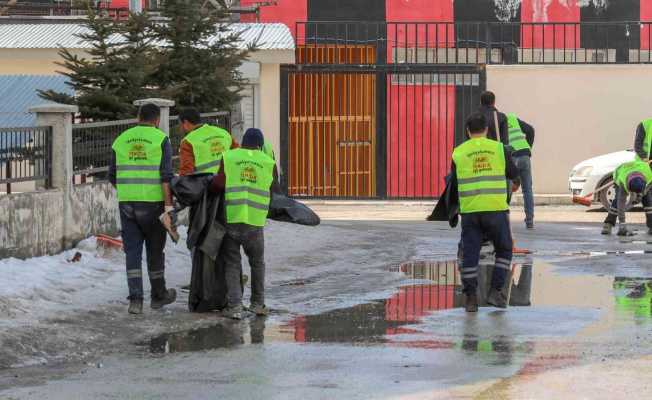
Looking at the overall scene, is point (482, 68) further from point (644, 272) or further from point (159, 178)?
point (159, 178)

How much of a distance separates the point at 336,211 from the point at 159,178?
14.6 meters

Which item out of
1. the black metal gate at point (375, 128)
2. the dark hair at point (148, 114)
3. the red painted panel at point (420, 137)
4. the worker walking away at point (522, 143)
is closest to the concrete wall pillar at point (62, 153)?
the dark hair at point (148, 114)

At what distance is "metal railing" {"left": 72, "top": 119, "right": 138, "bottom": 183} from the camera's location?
1700 cm

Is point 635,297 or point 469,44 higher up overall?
point 469,44

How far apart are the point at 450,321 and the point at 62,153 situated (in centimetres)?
556

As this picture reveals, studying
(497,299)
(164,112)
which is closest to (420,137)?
(164,112)

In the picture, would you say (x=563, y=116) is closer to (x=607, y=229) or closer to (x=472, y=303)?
(x=607, y=229)

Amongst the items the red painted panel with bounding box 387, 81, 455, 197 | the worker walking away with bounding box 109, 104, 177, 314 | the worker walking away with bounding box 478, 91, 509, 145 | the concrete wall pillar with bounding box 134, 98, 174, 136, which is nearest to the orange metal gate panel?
the red painted panel with bounding box 387, 81, 455, 197

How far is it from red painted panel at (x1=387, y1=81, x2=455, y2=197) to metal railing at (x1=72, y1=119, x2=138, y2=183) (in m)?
13.5

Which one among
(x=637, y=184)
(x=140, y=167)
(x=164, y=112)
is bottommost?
(x=637, y=184)

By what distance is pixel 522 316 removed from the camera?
12.6 metres

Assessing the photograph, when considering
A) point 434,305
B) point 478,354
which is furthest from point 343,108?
point 478,354

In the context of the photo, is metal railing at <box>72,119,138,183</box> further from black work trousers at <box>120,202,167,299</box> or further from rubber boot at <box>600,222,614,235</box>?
rubber boot at <box>600,222,614,235</box>

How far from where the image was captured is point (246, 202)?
12.6 meters
